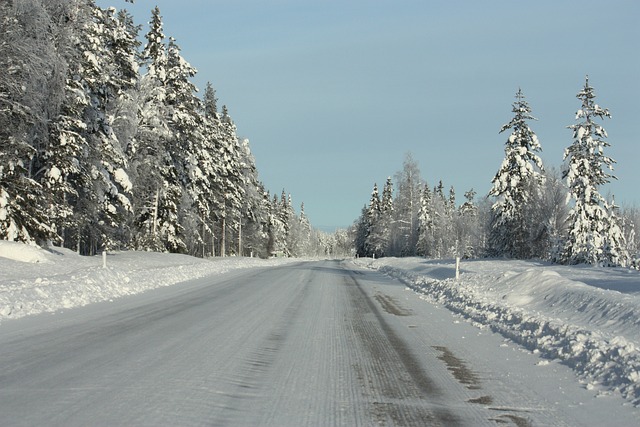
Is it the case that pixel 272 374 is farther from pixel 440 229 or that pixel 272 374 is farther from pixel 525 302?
pixel 440 229

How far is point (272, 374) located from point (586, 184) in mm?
32776

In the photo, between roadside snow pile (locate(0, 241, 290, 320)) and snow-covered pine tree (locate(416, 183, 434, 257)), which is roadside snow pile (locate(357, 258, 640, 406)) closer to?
roadside snow pile (locate(0, 241, 290, 320))

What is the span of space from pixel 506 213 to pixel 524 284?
93.9 ft

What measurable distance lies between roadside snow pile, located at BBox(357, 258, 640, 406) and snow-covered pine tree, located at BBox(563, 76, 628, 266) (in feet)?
52.4

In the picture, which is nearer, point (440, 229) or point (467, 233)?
point (440, 229)

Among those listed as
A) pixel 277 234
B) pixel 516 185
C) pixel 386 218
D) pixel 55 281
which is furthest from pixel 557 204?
pixel 277 234

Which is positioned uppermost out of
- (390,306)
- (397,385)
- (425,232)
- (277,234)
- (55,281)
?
(277,234)

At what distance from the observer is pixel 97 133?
25.9 m

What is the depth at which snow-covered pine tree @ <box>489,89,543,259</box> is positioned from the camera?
41406 millimetres

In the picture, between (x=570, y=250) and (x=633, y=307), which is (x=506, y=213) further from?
(x=633, y=307)

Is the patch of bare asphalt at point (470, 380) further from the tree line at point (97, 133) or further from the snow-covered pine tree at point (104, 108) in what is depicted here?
the snow-covered pine tree at point (104, 108)

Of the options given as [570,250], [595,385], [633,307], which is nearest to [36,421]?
[595,385]

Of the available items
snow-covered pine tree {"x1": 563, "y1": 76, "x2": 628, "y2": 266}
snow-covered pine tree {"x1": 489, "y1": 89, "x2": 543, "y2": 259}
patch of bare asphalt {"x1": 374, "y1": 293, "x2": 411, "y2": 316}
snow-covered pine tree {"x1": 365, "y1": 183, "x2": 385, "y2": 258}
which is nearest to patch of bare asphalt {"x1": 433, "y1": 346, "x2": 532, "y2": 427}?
patch of bare asphalt {"x1": 374, "y1": 293, "x2": 411, "y2": 316}

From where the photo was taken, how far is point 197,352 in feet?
22.9
